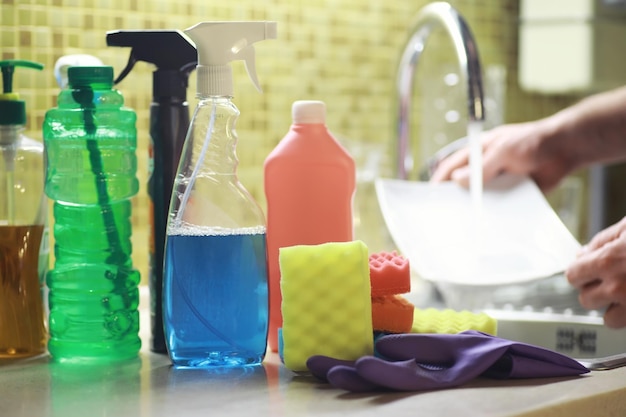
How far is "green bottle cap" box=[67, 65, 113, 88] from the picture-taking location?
2.96ft

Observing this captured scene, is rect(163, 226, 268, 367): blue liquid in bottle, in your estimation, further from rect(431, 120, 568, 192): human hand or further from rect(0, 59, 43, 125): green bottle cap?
rect(431, 120, 568, 192): human hand

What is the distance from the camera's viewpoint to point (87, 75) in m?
0.90

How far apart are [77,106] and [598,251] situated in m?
0.58

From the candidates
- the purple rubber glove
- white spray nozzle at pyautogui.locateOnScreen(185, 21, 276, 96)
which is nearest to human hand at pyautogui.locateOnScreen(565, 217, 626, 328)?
the purple rubber glove

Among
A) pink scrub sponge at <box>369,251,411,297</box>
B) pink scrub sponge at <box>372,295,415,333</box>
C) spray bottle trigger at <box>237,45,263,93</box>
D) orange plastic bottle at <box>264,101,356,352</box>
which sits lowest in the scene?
pink scrub sponge at <box>372,295,415,333</box>

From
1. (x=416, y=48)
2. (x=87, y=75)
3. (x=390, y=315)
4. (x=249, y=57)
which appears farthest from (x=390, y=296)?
(x=416, y=48)

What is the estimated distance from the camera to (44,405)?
729 mm

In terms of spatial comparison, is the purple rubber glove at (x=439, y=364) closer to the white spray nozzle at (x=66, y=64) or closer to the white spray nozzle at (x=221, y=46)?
the white spray nozzle at (x=221, y=46)

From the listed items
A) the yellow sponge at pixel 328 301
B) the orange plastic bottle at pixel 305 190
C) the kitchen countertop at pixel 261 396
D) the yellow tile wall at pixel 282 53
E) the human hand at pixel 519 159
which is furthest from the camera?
the human hand at pixel 519 159

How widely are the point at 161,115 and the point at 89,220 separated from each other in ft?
0.41

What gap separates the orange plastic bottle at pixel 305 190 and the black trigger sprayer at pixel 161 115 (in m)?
0.10

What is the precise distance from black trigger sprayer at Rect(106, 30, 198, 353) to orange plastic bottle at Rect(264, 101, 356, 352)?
102mm

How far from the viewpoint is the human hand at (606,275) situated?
1013 mm

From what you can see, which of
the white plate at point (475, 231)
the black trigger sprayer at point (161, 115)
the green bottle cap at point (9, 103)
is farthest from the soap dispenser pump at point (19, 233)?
the white plate at point (475, 231)
